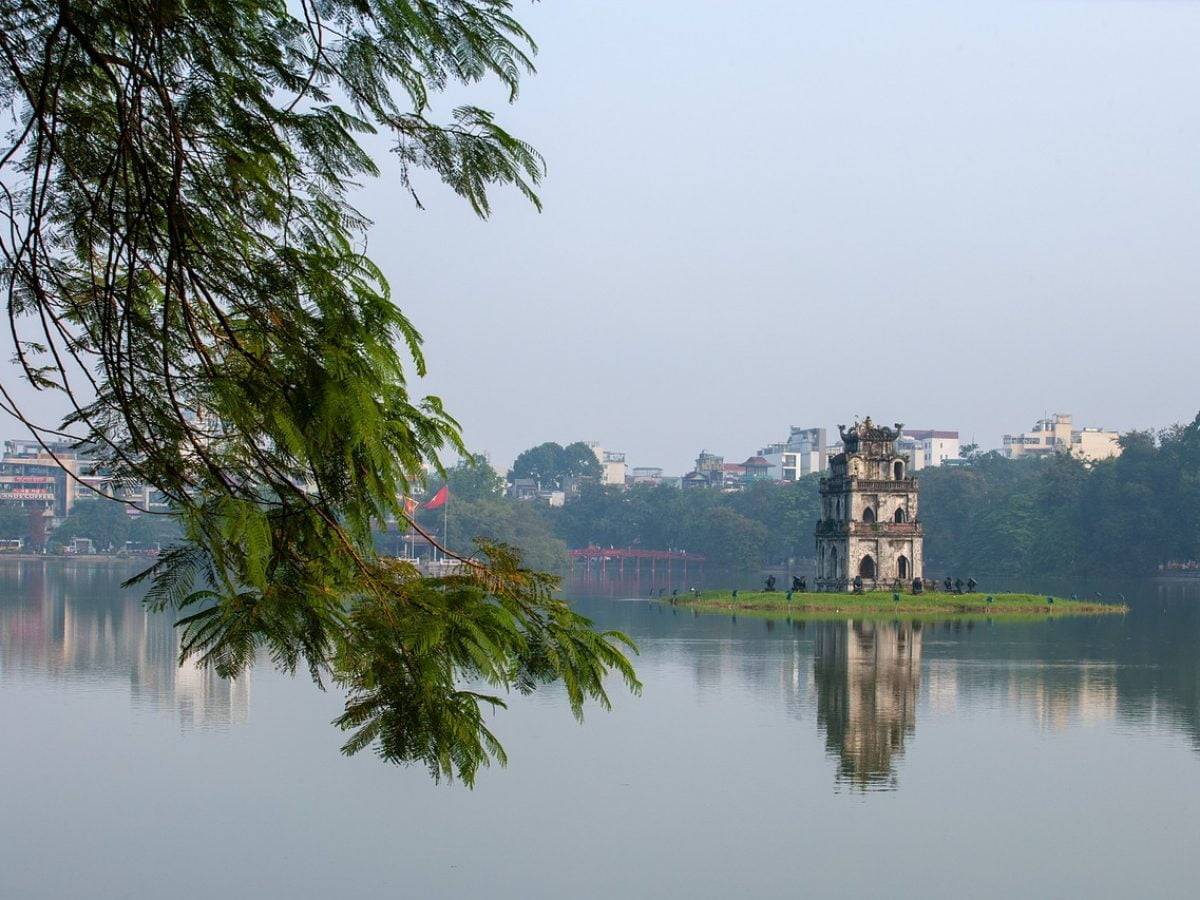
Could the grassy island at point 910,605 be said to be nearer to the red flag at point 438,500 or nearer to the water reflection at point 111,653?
the red flag at point 438,500

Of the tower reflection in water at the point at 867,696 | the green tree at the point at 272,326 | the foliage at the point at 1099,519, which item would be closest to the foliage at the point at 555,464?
the foliage at the point at 1099,519

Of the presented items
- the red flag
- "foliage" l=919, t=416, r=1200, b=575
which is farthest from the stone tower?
"foliage" l=919, t=416, r=1200, b=575

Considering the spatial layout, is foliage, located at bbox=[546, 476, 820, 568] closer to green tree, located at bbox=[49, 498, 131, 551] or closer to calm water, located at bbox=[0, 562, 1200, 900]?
green tree, located at bbox=[49, 498, 131, 551]

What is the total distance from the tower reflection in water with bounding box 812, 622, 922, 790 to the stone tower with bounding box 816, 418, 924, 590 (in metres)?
11.1

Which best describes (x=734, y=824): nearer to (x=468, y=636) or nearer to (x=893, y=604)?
(x=468, y=636)

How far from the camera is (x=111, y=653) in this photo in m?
42.3

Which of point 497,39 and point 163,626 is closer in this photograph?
point 497,39

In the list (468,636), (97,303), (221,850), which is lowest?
(221,850)

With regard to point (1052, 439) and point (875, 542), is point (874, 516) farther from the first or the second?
point (1052, 439)

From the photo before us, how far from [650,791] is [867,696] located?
38.9 ft

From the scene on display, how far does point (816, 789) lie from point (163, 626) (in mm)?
33852

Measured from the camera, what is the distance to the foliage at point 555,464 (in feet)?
648

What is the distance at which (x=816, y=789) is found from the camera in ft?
77.5

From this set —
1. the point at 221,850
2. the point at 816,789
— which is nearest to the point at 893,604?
the point at 816,789
